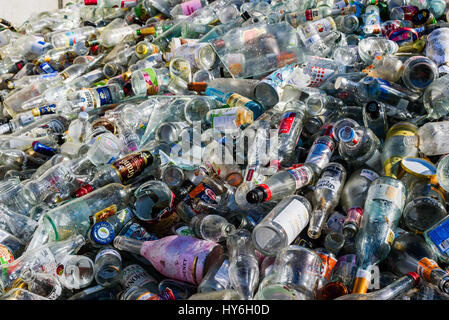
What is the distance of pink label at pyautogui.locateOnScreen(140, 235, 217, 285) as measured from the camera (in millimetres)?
1580

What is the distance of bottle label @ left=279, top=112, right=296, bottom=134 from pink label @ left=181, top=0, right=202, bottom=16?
2186 mm

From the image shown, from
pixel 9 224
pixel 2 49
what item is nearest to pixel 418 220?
pixel 9 224

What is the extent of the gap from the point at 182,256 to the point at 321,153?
2.92 feet

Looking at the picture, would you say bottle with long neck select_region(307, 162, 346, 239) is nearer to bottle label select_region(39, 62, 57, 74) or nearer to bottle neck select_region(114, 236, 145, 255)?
bottle neck select_region(114, 236, 145, 255)

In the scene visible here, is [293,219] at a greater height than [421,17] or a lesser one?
lesser

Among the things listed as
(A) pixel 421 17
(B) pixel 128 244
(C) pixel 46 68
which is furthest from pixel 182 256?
(C) pixel 46 68

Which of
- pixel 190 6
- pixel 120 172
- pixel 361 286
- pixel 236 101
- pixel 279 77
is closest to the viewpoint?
pixel 361 286

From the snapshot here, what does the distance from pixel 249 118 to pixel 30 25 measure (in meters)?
4.11

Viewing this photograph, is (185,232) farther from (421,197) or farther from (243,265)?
(421,197)

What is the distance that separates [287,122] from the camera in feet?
7.36

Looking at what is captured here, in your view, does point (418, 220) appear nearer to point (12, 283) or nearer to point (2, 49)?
point (12, 283)

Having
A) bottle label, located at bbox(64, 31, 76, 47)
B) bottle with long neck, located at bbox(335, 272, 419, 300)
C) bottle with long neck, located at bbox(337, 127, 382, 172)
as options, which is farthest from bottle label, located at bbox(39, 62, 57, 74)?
bottle with long neck, located at bbox(335, 272, 419, 300)

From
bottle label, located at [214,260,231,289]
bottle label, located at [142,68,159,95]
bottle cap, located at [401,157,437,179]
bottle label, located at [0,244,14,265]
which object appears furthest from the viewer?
bottle label, located at [142,68,159,95]

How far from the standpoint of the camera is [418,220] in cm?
166
